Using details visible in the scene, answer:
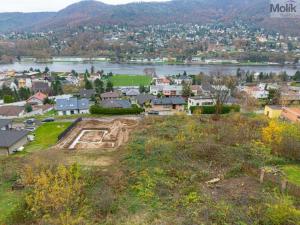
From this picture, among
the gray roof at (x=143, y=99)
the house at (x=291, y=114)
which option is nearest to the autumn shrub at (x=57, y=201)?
the house at (x=291, y=114)

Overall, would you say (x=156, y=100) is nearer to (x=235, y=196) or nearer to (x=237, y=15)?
(x=235, y=196)

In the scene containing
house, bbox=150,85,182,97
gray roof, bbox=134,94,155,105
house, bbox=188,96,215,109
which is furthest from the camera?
house, bbox=150,85,182,97

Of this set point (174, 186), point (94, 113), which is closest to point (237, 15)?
point (94, 113)

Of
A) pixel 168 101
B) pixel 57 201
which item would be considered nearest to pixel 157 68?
pixel 168 101

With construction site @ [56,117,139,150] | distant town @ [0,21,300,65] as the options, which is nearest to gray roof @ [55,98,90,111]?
construction site @ [56,117,139,150]

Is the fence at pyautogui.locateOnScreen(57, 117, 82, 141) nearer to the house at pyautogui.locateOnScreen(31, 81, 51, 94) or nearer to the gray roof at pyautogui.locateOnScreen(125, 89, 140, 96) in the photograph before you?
the gray roof at pyautogui.locateOnScreen(125, 89, 140, 96)

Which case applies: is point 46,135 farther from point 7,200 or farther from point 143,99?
point 143,99
